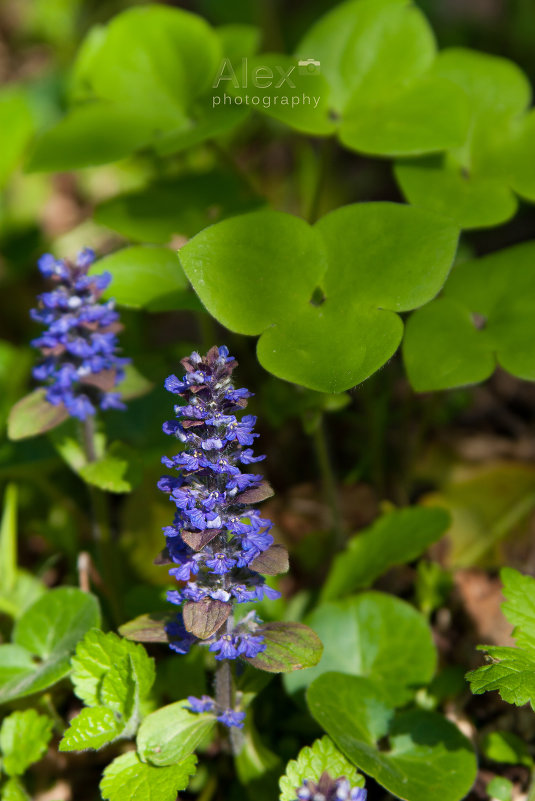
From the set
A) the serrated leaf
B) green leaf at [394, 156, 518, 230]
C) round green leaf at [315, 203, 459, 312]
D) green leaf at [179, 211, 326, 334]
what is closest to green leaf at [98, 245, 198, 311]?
green leaf at [179, 211, 326, 334]

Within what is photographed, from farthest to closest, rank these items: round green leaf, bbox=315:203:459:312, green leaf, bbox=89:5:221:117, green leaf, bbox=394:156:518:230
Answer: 1. green leaf, bbox=89:5:221:117
2. green leaf, bbox=394:156:518:230
3. round green leaf, bbox=315:203:459:312

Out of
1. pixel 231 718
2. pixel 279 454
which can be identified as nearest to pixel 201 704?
pixel 231 718

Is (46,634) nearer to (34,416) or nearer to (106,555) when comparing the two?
(106,555)

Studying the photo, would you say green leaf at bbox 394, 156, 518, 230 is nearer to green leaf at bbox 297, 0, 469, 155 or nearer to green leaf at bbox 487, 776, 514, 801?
green leaf at bbox 297, 0, 469, 155

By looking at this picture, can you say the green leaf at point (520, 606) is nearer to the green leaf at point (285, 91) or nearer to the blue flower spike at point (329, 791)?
the blue flower spike at point (329, 791)

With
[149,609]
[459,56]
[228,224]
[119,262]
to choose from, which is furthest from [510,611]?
[459,56]

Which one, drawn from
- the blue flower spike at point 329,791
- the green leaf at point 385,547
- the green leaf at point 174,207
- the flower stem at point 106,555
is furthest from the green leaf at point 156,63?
the blue flower spike at point 329,791
